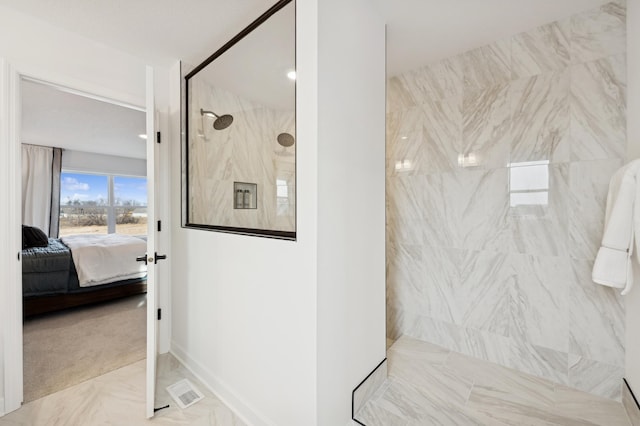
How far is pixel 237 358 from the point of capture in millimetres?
1725

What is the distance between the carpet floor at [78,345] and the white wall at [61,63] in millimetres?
383

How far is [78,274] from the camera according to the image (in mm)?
3428

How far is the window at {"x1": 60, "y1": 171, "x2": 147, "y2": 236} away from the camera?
597 centimetres

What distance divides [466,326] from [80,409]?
2.75 meters

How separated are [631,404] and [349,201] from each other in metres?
1.95

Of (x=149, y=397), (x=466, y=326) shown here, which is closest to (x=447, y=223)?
(x=466, y=326)

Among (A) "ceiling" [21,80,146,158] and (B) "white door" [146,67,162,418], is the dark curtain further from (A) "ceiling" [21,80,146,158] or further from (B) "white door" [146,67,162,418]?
(B) "white door" [146,67,162,418]

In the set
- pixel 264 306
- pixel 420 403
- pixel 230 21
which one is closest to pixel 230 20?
pixel 230 21

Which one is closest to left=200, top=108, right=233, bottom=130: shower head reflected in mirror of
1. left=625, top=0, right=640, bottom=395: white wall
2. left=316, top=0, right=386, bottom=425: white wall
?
left=316, top=0, right=386, bottom=425: white wall

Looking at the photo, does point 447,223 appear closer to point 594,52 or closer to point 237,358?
point 594,52

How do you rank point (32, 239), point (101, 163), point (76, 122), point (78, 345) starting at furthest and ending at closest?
point (101, 163)
point (76, 122)
point (32, 239)
point (78, 345)

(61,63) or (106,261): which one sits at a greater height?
(61,63)

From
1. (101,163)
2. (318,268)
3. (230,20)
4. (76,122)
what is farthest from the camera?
(101,163)

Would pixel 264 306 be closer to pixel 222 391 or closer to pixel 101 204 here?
pixel 222 391
